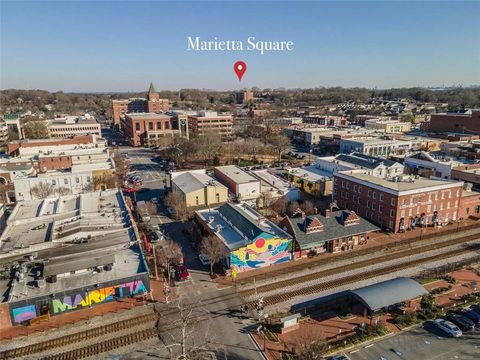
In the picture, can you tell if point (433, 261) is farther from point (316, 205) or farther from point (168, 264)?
point (168, 264)

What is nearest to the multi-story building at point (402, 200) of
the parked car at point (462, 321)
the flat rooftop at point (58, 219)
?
the parked car at point (462, 321)

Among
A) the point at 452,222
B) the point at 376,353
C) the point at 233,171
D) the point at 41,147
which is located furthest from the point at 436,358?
the point at 41,147

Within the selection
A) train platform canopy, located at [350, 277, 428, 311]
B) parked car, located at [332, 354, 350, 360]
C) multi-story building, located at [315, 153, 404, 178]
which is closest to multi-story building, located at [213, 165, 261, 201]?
multi-story building, located at [315, 153, 404, 178]

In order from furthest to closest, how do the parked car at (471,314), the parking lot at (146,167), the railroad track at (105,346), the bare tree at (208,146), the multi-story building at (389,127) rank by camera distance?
the multi-story building at (389,127)
the bare tree at (208,146)
the parking lot at (146,167)
the parked car at (471,314)
the railroad track at (105,346)

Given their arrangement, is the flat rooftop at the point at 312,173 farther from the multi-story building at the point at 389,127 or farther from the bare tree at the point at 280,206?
the multi-story building at the point at 389,127

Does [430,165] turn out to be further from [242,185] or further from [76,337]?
[76,337]

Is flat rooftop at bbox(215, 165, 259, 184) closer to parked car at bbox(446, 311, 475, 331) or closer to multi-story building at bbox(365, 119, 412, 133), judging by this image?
parked car at bbox(446, 311, 475, 331)

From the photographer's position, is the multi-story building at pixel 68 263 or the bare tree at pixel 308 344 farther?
the multi-story building at pixel 68 263
